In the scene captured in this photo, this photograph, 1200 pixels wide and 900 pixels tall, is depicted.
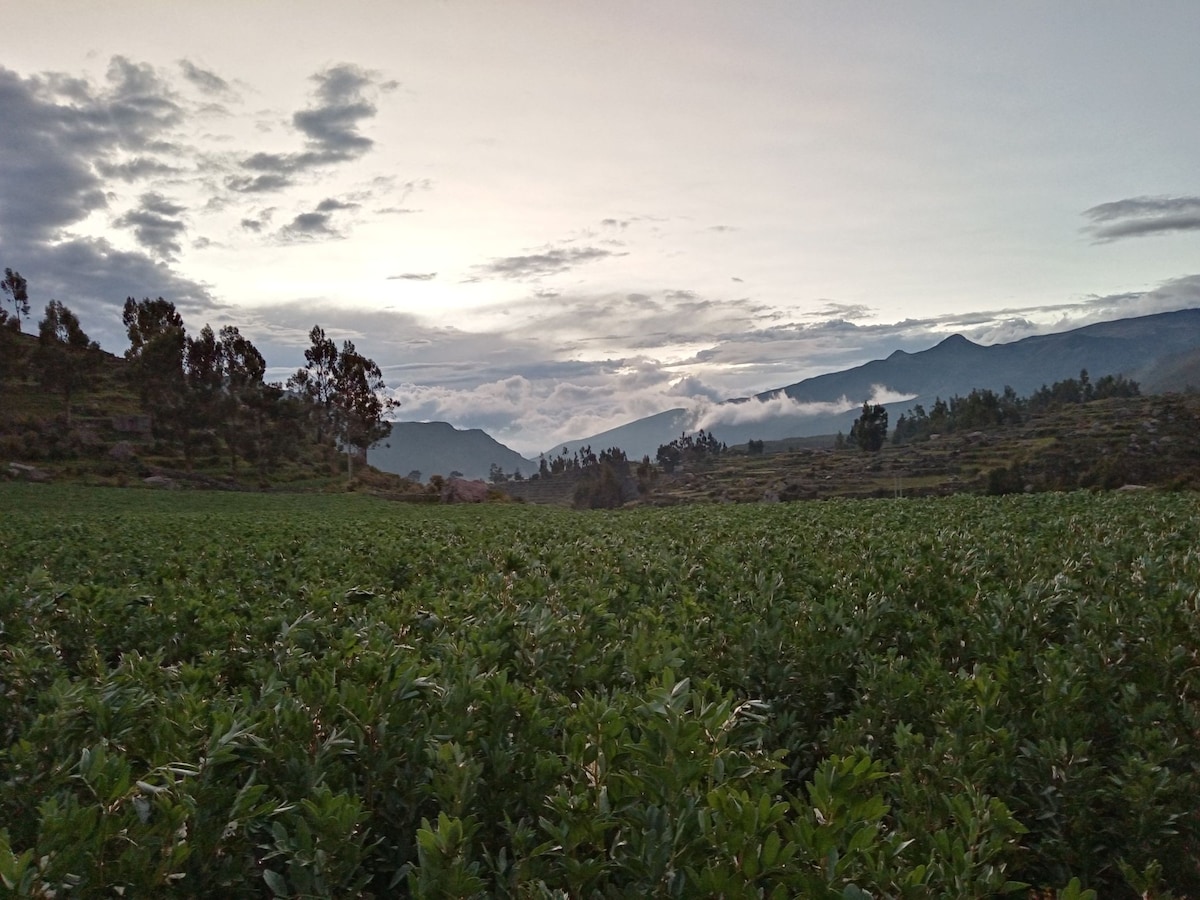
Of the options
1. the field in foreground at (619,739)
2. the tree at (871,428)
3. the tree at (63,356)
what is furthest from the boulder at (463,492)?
the tree at (871,428)

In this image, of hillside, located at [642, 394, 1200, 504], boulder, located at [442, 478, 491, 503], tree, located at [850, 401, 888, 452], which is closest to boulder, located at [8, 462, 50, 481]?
boulder, located at [442, 478, 491, 503]

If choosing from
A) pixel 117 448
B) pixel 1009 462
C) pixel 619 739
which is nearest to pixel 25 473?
pixel 117 448

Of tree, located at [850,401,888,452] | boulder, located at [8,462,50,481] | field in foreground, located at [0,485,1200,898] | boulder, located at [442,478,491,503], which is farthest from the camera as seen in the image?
tree, located at [850,401,888,452]

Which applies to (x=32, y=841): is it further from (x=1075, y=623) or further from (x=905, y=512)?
(x=905, y=512)

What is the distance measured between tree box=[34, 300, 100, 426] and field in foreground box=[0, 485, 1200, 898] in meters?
107

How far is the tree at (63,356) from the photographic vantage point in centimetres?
9506

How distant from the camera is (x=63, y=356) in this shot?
95125mm

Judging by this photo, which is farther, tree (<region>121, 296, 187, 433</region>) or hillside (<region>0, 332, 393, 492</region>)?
tree (<region>121, 296, 187, 433</region>)

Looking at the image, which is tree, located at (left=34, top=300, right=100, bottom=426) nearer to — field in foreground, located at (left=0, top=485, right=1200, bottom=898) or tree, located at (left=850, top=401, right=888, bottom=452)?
field in foreground, located at (left=0, top=485, right=1200, bottom=898)

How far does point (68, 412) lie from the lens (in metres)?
91.5

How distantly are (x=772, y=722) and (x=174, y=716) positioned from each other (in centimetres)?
369

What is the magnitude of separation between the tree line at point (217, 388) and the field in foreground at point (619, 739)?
93.5 m

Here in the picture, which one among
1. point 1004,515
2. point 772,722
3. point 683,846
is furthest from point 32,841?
point 1004,515

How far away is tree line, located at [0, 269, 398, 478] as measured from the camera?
9625 cm
